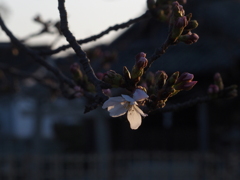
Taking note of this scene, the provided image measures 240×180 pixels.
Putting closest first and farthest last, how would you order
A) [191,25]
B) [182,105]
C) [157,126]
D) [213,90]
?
[191,25], [182,105], [213,90], [157,126]

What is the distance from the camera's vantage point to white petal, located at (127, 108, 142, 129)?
57.5 inches

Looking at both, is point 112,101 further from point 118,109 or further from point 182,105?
point 182,105

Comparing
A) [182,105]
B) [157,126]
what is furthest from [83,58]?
[157,126]

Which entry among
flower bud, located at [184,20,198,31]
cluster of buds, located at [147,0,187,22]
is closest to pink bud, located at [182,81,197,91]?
flower bud, located at [184,20,198,31]

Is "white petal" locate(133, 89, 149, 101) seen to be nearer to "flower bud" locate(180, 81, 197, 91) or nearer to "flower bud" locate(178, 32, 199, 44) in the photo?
"flower bud" locate(180, 81, 197, 91)

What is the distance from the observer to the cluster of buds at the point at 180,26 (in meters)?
1.69

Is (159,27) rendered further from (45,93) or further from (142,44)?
(45,93)

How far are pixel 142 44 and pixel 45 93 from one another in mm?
2468

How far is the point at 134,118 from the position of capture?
4.85 feet

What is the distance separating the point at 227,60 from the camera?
348 inches

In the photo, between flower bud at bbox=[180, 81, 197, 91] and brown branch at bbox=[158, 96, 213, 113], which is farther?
brown branch at bbox=[158, 96, 213, 113]

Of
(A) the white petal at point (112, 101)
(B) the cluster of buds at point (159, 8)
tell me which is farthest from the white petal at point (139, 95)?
(B) the cluster of buds at point (159, 8)

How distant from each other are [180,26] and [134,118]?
0.39m

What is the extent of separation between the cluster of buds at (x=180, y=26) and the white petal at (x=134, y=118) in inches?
13.8
